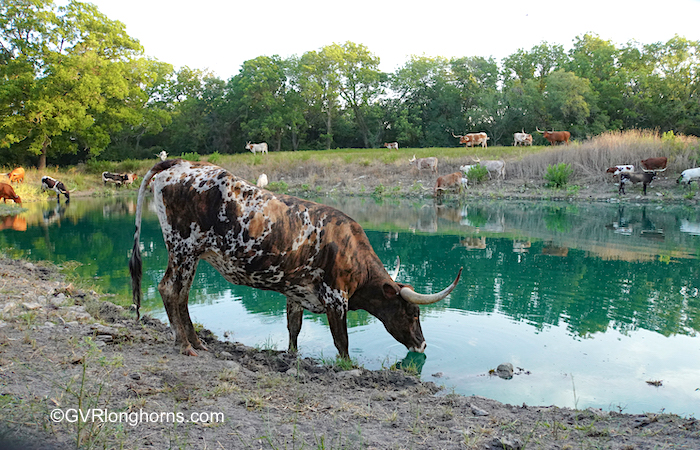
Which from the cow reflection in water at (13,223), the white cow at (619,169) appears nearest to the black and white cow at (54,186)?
the cow reflection in water at (13,223)

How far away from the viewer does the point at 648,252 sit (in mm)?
13094

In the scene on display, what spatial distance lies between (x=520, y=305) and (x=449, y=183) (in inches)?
849

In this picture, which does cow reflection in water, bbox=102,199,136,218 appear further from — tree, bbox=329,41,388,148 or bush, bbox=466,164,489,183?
tree, bbox=329,41,388,148

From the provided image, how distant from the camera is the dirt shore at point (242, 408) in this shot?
324 centimetres

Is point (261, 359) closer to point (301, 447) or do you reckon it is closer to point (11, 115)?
point (301, 447)

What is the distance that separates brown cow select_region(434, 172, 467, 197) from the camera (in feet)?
95.8

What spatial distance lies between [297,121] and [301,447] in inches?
2224

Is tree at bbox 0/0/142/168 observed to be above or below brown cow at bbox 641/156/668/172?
above

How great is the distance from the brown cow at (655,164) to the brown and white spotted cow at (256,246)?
2693 cm

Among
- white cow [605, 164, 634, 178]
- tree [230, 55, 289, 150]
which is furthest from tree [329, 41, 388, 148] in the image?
white cow [605, 164, 634, 178]

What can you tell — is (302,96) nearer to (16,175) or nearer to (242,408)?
(16,175)

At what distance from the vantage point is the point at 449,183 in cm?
→ 2961

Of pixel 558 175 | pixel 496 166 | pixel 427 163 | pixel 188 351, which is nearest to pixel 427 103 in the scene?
pixel 427 163

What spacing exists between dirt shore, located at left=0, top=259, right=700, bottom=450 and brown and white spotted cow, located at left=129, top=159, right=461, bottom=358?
0.70 metres
